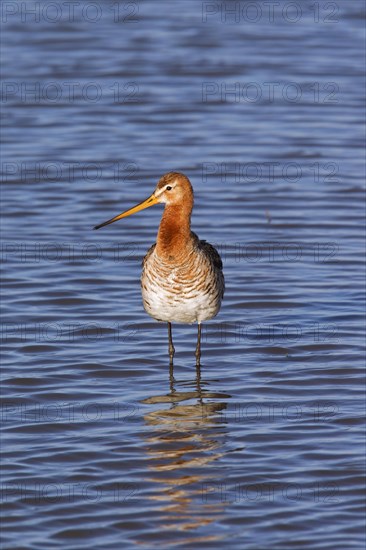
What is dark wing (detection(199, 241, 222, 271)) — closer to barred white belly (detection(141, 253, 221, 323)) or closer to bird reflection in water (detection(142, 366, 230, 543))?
barred white belly (detection(141, 253, 221, 323))

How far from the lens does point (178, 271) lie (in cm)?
992

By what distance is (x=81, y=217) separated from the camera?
45.6 ft

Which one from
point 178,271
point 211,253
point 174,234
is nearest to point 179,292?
point 178,271

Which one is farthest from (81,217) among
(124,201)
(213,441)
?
(213,441)

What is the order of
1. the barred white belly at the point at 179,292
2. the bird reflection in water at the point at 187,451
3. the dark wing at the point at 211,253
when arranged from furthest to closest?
the dark wing at the point at 211,253, the barred white belly at the point at 179,292, the bird reflection in water at the point at 187,451

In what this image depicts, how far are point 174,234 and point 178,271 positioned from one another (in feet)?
1.18

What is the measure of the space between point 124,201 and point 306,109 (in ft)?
14.4

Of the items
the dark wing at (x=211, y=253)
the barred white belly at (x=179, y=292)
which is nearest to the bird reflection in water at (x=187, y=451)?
the barred white belly at (x=179, y=292)

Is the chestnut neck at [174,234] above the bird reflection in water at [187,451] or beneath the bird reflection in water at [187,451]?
above

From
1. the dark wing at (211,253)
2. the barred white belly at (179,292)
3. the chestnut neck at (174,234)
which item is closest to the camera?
the barred white belly at (179,292)

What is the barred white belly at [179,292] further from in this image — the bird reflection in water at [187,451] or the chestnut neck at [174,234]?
the bird reflection in water at [187,451]

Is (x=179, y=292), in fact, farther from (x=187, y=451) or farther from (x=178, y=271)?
(x=187, y=451)

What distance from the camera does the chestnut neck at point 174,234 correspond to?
10.0 metres

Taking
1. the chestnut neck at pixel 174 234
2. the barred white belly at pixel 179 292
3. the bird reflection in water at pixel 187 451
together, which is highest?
the chestnut neck at pixel 174 234
